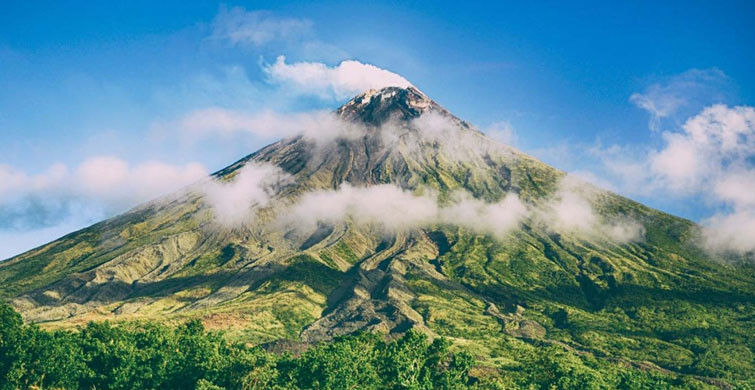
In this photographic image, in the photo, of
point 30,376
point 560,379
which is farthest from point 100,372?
point 560,379

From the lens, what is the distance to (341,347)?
369ft

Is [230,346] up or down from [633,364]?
up

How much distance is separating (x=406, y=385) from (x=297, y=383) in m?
18.8

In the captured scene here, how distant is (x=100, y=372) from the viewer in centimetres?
11125

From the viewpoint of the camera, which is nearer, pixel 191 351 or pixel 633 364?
pixel 191 351

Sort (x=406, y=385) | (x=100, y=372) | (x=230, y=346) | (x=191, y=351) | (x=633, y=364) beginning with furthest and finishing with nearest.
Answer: (x=633, y=364)
(x=230, y=346)
(x=191, y=351)
(x=100, y=372)
(x=406, y=385)

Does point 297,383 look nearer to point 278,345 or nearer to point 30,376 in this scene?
point 30,376

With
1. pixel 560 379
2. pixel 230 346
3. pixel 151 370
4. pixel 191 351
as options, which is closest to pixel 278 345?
pixel 230 346

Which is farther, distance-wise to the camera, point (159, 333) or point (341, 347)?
point (159, 333)

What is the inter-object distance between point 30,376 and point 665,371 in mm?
183670

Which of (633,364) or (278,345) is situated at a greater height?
(278,345)

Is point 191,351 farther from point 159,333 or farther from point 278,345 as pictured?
point 278,345

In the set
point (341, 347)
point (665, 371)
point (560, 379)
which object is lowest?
point (665, 371)

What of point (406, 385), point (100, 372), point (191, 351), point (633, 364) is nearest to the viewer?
point (406, 385)
